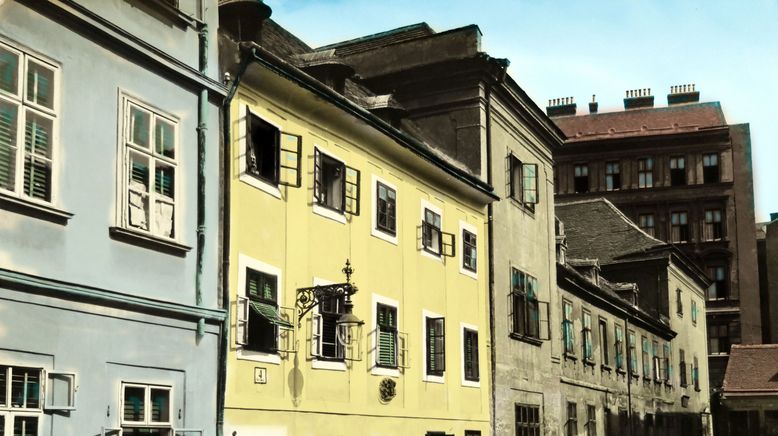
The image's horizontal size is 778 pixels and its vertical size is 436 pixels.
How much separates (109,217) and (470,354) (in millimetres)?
11978

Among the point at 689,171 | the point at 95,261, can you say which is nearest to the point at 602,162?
the point at 689,171

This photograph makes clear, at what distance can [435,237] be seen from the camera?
2194 cm

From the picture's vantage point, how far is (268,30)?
20172 mm

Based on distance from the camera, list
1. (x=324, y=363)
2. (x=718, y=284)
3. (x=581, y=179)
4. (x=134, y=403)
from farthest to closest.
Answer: (x=581, y=179) < (x=718, y=284) < (x=324, y=363) < (x=134, y=403)

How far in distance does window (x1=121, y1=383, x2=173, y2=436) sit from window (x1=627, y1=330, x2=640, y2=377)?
1070 inches

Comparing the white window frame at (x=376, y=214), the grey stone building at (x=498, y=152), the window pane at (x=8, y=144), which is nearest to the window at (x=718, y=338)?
the grey stone building at (x=498, y=152)

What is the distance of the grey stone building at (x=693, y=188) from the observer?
206 feet

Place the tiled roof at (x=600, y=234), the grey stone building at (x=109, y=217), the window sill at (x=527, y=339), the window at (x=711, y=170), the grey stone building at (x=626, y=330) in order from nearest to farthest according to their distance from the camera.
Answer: the grey stone building at (x=109, y=217)
the window sill at (x=527, y=339)
the grey stone building at (x=626, y=330)
the tiled roof at (x=600, y=234)
the window at (x=711, y=170)

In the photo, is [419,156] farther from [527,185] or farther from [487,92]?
[527,185]

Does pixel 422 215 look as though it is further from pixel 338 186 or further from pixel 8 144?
pixel 8 144

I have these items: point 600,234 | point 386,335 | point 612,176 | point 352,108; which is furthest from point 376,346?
point 612,176

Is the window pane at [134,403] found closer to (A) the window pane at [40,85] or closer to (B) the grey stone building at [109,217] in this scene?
(B) the grey stone building at [109,217]

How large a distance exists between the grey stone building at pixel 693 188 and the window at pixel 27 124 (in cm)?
5502

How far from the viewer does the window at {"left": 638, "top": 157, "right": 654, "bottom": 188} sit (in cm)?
6481
